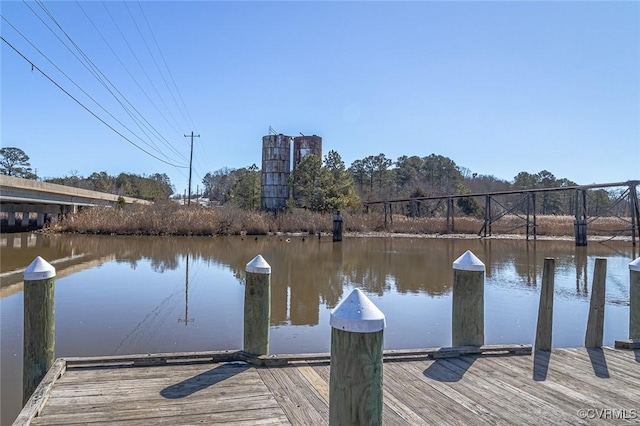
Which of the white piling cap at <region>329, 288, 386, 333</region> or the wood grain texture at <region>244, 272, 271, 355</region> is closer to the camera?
the white piling cap at <region>329, 288, 386, 333</region>

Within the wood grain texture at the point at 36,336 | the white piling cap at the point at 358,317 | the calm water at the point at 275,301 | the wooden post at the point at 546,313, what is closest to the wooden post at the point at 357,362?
the white piling cap at the point at 358,317

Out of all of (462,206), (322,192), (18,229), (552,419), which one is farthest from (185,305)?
(462,206)

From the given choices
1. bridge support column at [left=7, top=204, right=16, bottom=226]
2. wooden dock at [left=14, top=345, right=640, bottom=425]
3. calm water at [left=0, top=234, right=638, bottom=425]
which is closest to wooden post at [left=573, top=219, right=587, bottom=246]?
calm water at [left=0, top=234, right=638, bottom=425]

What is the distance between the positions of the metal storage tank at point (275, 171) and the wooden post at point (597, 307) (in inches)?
1379

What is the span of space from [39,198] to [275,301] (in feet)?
93.7

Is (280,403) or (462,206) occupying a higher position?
(462,206)

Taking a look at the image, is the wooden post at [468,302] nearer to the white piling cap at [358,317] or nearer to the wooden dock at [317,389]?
the wooden dock at [317,389]

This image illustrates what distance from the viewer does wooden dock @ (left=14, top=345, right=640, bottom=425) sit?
3.02 m

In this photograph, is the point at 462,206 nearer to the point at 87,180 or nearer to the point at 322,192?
the point at 322,192

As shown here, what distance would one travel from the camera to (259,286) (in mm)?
4238

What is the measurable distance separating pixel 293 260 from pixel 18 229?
29882 millimetres

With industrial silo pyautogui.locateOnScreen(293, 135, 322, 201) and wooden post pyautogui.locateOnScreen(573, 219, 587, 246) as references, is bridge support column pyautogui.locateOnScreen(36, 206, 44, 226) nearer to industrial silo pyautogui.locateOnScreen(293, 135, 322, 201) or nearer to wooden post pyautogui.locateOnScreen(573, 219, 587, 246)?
industrial silo pyautogui.locateOnScreen(293, 135, 322, 201)

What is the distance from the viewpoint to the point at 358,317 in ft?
7.03

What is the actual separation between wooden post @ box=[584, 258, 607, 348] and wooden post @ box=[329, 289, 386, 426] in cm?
401
